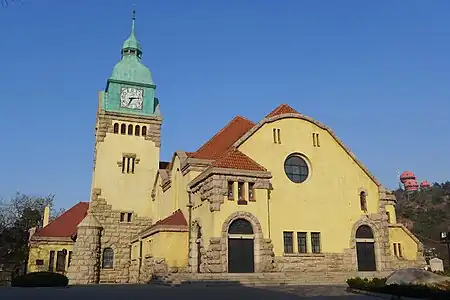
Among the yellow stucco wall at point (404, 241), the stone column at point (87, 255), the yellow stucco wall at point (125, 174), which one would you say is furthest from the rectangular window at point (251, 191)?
the stone column at point (87, 255)

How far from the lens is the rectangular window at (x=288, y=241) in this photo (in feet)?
87.3

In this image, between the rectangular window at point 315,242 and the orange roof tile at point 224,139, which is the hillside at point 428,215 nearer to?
the rectangular window at point 315,242

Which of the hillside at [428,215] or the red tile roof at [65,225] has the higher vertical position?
the hillside at [428,215]

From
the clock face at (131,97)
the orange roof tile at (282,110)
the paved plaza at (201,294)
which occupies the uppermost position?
the clock face at (131,97)

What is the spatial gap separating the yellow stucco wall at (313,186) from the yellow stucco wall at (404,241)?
3538mm

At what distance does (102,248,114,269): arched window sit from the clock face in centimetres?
1276

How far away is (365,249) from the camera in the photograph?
94.8 ft

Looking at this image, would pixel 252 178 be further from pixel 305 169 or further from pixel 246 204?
pixel 305 169

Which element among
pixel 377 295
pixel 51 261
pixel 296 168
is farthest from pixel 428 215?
pixel 377 295

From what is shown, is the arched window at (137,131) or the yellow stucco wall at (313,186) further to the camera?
the arched window at (137,131)

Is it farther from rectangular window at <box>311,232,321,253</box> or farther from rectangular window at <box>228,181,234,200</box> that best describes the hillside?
rectangular window at <box>228,181,234,200</box>

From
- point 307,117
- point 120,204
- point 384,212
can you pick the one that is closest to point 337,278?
point 384,212

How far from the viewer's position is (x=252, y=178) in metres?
25.5

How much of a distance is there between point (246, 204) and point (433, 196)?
260ft
